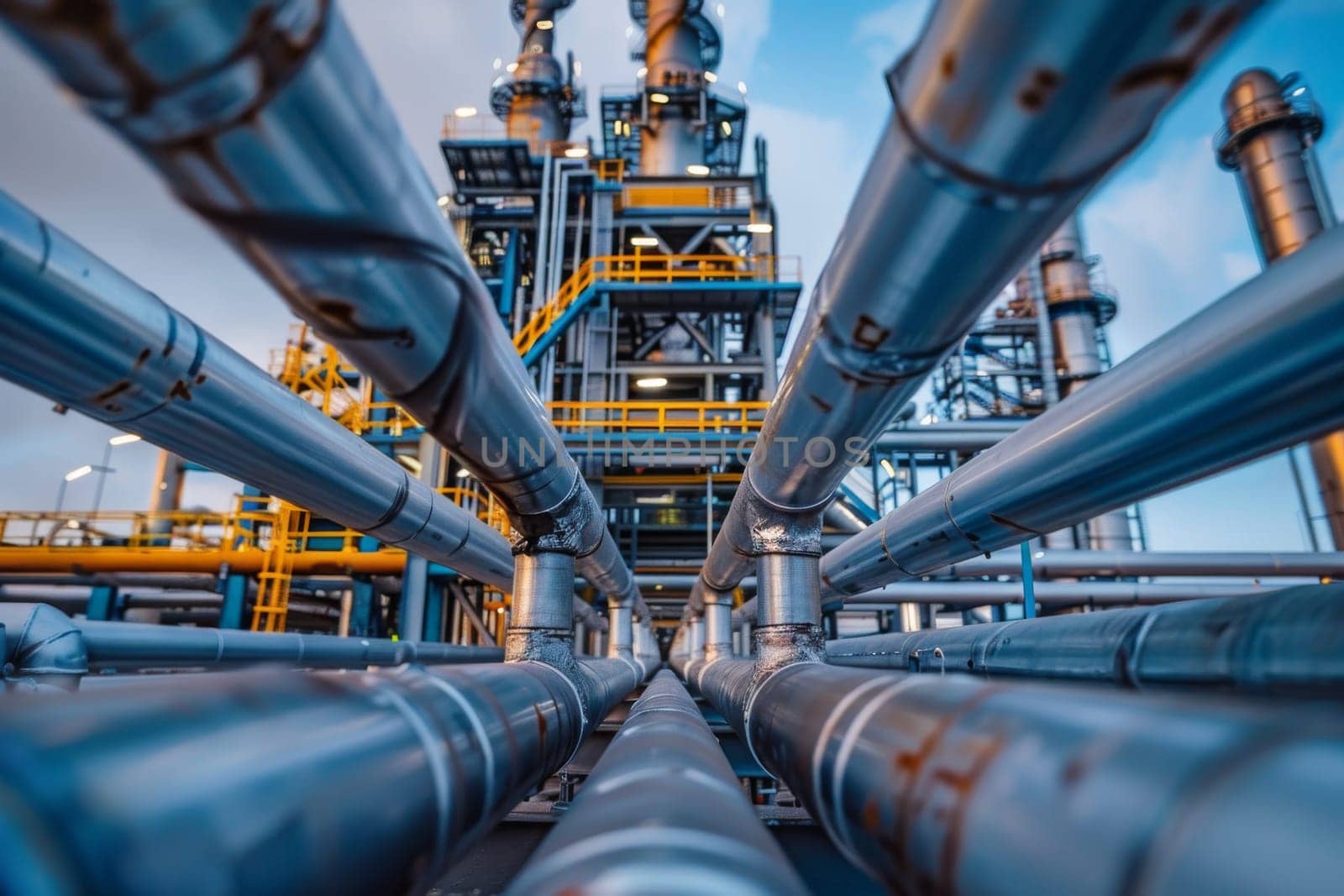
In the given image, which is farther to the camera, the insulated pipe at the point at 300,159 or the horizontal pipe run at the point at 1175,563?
the horizontal pipe run at the point at 1175,563

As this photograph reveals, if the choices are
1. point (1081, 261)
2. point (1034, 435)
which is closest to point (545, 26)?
point (1081, 261)

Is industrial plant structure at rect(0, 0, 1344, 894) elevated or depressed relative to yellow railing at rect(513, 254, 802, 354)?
depressed

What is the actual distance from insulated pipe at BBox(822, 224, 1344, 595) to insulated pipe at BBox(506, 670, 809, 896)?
1.29m

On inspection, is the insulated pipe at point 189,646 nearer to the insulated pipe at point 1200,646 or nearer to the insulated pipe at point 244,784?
the insulated pipe at point 244,784

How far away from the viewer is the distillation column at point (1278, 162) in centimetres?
969

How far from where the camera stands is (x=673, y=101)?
1524 centimetres

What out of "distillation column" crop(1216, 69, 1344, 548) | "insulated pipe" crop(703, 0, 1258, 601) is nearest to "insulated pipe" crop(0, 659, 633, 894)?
"insulated pipe" crop(703, 0, 1258, 601)

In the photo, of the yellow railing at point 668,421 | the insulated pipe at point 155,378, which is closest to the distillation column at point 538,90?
the yellow railing at point 668,421

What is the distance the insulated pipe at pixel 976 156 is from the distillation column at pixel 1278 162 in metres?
10.7

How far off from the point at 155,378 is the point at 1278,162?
1297cm

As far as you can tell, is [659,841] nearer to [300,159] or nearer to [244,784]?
[244,784]

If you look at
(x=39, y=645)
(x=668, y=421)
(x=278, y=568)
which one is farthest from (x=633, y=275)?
(x=39, y=645)

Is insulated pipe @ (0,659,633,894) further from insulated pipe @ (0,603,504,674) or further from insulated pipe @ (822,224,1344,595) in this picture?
insulated pipe @ (0,603,504,674)

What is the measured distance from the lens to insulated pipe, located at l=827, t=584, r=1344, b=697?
5.24 ft
